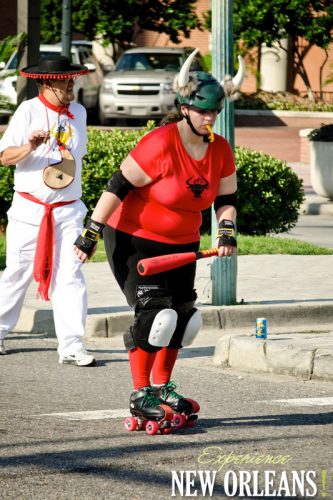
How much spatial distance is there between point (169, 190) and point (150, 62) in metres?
27.8

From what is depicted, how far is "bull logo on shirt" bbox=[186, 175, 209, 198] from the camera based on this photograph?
22.5ft

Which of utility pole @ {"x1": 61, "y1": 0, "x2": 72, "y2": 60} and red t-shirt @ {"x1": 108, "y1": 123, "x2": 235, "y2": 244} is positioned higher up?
red t-shirt @ {"x1": 108, "y1": 123, "x2": 235, "y2": 244}

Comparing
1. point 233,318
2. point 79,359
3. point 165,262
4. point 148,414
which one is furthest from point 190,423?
point 233,318

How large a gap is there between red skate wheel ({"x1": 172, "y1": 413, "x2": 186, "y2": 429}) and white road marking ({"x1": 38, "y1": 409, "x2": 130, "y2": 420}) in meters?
0.42

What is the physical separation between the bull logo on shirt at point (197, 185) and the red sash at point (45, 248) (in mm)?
2152

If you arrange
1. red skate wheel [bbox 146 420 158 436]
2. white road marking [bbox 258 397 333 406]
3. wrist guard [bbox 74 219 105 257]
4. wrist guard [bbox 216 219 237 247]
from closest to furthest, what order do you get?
red skate wheel [bbox 146 420 158 436] → wrist guard [bbox 74 219 105 257] → wrist guard [bbox 216 219 237 247] → white road marking [bbox 258 397 333 406]

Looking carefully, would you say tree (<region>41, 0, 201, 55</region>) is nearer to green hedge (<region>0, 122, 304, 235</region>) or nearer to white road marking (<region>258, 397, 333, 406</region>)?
green hedge (<region>0, 122, 304, 235</region>)

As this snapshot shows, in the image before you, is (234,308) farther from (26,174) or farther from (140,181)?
(140,181)

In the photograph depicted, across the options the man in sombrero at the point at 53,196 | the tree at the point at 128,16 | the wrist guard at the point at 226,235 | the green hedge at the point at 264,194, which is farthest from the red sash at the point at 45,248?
the tree at the point at 128,16

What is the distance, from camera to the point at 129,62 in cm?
3469

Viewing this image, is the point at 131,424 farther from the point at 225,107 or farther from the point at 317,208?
the point at 317,208

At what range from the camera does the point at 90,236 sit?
693 cm

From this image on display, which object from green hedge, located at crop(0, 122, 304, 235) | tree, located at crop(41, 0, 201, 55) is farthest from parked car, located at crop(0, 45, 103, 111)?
green hedge, located at crop(0, 122, 304, 235)

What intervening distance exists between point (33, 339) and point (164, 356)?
2872 millimetres
